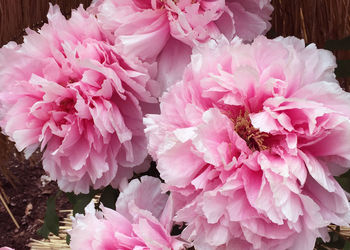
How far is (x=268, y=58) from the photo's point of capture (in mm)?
316

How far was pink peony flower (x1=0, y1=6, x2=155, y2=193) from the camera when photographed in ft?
1.23

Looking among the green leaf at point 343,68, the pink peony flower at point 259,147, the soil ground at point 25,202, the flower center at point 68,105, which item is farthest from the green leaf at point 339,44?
the soil ground at point 25,202

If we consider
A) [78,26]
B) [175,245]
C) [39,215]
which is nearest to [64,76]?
A: [78,26]

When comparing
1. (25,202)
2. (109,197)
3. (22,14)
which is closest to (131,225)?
(109,197)

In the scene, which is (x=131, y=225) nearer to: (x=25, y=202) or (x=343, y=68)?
(x=343, y=68)

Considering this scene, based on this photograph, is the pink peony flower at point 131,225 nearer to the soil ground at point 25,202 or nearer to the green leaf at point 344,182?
the green leaf at point 344,182

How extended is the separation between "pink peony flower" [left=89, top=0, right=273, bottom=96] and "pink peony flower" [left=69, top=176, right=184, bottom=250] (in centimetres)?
8

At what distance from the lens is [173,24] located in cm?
35

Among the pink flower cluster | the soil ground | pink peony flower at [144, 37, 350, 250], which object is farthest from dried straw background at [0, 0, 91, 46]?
the soil ground

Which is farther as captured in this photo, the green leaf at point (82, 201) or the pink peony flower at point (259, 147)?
the green leaf at point (82, 201)

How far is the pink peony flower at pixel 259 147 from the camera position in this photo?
29 cm

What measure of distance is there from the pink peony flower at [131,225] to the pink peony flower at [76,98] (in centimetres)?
2

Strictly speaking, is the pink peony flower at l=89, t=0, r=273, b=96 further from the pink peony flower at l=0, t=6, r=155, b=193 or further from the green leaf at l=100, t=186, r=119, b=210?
the green leaf at l=100, t=186, r=119, b=210

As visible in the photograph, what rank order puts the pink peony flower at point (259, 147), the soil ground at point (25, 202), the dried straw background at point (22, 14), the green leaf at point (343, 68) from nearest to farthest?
the pink peony flower at point (259, 147) < the green leaf at point (343, 68) < the dried straw background at point (22, 14) < the soil ground at point (25, 202)
